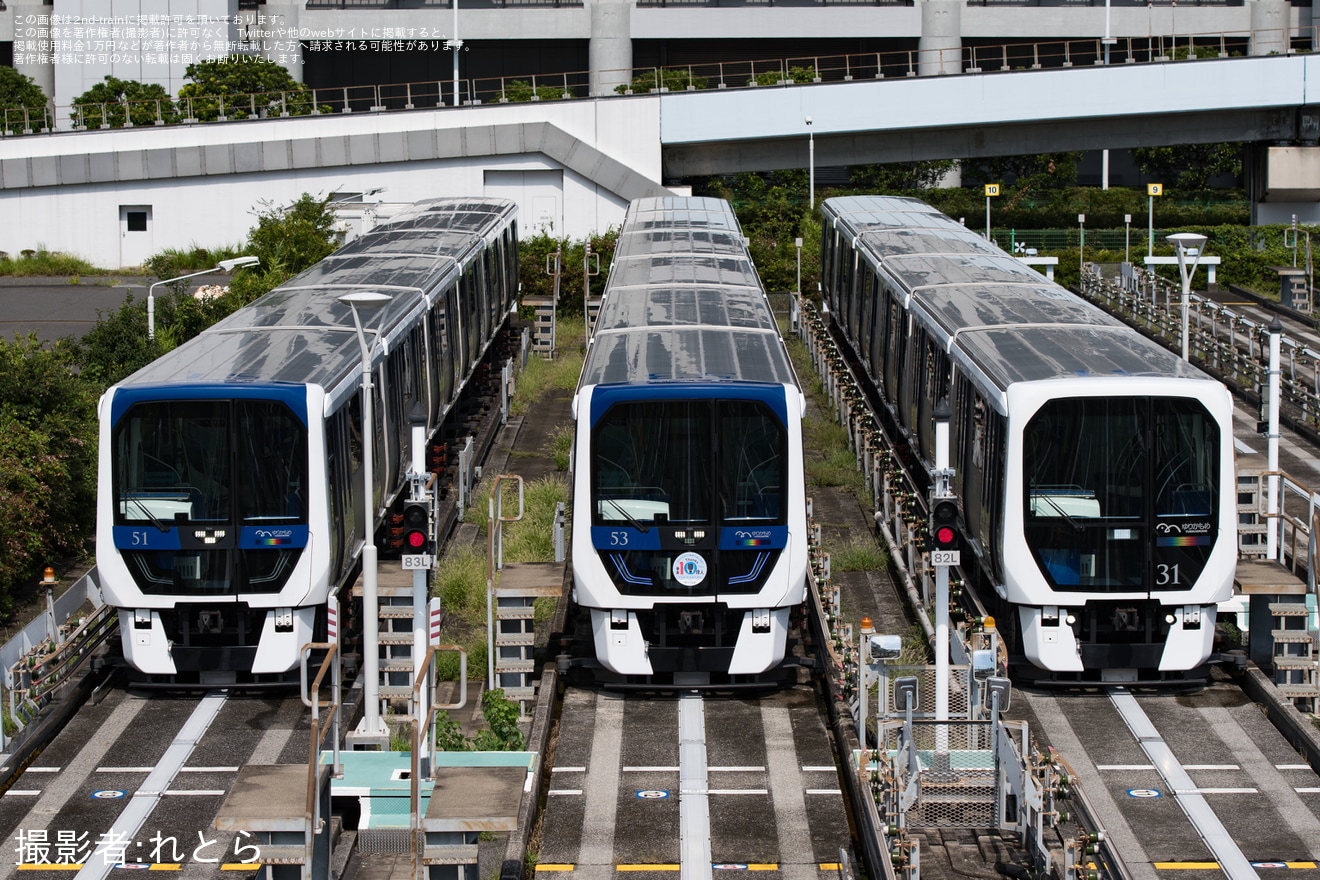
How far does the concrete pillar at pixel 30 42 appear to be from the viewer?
6881 centimetres

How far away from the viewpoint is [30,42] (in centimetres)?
6906

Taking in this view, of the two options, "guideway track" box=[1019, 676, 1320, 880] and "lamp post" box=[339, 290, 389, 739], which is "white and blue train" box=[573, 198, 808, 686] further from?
"guideway track" box=[1019, 676, 1320, 880]

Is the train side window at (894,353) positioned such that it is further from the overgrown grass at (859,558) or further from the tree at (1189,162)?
the tree at (1189,162)

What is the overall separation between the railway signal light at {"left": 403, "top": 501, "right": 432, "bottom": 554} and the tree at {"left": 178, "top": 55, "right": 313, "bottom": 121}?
1677 inches

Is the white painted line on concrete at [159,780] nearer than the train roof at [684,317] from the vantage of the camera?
Yes

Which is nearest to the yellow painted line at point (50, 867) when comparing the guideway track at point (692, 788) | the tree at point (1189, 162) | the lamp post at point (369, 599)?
the lamp post at point (369, 599)

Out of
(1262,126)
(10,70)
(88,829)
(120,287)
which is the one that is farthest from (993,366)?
(10,70)

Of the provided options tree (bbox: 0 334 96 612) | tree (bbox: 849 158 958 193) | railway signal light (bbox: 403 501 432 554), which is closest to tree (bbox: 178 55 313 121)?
tree (bbox: 849 158 958 193)

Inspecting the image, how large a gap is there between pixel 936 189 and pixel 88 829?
51.5 meters

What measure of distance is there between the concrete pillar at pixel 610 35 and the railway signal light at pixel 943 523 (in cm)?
5525

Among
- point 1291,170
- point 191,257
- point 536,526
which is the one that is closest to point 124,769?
point 536,526

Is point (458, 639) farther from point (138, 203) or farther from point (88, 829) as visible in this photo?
point (138, 203)

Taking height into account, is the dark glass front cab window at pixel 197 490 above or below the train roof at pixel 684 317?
below

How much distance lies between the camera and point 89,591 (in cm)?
2034
